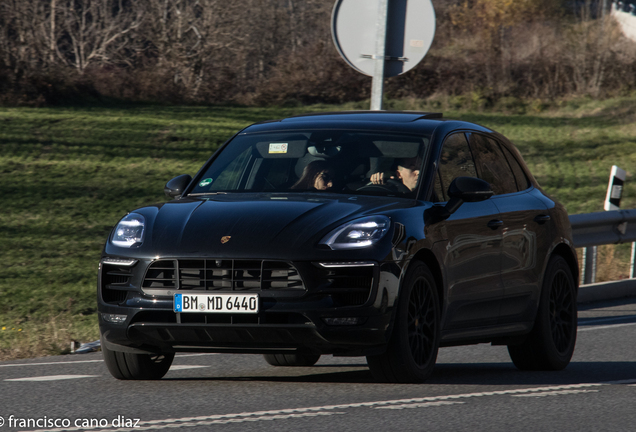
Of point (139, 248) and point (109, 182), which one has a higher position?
point (139, 248)

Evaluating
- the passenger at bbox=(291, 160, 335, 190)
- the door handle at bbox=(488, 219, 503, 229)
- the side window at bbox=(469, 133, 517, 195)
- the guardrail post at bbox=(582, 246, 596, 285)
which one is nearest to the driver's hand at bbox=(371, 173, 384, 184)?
the passenger at bbox=(291, 160, 335, 190)

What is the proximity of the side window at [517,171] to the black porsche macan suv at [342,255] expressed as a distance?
0.05 m

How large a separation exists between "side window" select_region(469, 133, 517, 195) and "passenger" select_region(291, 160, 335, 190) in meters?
1.19

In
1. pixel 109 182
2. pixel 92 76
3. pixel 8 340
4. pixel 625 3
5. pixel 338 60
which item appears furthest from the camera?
pixel 625 3

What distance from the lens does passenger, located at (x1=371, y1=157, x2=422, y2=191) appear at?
23.0ft

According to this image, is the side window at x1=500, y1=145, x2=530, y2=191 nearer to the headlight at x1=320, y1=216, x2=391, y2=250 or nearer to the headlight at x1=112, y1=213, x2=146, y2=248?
the headlight at x1=320, y1=216, x2=391, y2=250

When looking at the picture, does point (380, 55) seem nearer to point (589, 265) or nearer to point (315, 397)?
point (589, 265)

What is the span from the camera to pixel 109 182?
23.7 metres

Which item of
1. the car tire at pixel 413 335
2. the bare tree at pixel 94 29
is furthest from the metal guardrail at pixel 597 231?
the bare tree at pixel 94 29

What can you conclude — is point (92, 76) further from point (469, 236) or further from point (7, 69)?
point (469, 236)

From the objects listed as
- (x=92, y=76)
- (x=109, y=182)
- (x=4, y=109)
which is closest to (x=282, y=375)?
(x=109, y=182)

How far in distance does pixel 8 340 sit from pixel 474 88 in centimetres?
4396

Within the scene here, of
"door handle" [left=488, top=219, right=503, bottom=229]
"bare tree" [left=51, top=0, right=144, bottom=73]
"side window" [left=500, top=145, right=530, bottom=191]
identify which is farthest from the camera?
"bare tree" [left=51, top=0, right=144, bottom=73]

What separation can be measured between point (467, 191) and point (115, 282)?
2.18 m
